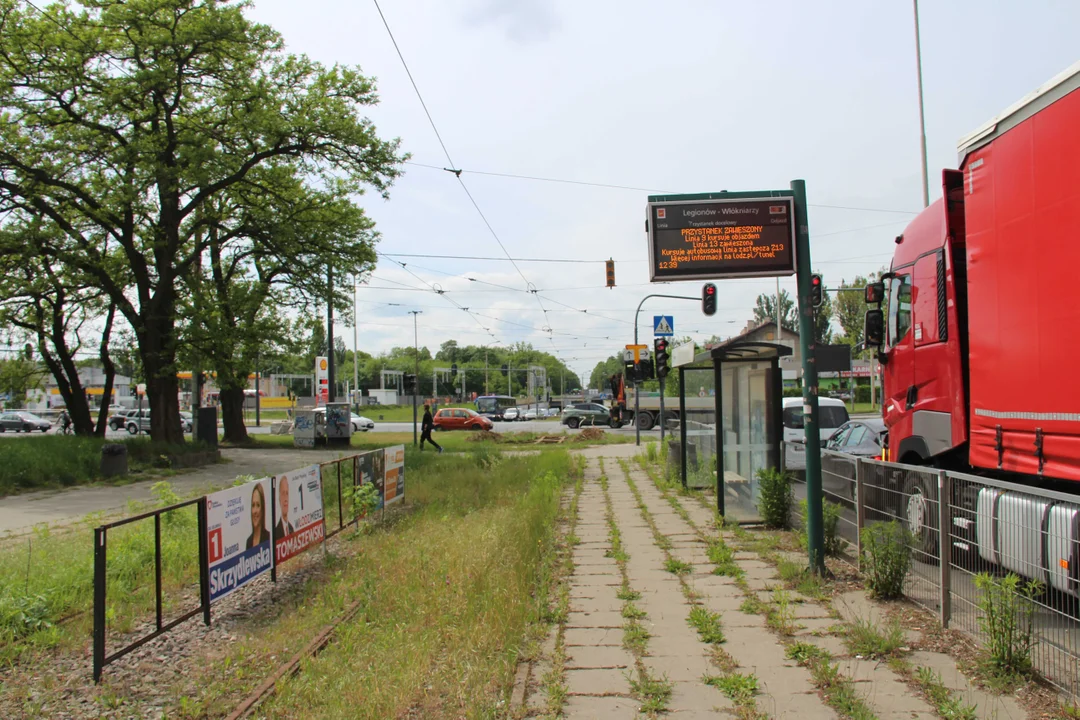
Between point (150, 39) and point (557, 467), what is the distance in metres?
16.1

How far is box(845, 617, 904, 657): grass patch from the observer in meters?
5.15

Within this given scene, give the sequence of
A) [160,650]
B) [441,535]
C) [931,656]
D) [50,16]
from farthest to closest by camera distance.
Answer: [50,16]
[441,535]
[160,650]
[931,656]

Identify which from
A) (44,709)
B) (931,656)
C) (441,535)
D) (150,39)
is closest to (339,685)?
(44,709)

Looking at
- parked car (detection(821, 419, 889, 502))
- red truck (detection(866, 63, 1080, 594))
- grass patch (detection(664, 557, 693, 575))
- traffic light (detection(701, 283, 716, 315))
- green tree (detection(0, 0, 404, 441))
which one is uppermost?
green tree (detection(0, 0, 404, 441))

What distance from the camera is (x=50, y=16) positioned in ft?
70.5

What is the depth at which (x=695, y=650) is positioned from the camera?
5430 mm

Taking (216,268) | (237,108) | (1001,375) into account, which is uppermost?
(237,108)

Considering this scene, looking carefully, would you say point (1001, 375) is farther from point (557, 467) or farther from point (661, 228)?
point (557, 467)

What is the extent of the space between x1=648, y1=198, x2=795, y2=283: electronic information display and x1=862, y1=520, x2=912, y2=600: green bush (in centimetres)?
279

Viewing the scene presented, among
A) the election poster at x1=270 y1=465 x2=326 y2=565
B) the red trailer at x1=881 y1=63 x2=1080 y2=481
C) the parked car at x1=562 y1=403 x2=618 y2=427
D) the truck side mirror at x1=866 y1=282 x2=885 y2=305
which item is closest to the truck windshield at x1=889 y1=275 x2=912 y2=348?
the red trailer at x1=881 y1=63 x2=1080 y2=481

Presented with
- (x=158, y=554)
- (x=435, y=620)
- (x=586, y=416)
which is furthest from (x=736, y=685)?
(x=586, y=416)

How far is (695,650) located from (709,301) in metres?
18.9

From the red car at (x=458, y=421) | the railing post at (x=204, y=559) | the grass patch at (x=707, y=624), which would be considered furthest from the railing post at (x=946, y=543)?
the red car at (x=458, y=421)

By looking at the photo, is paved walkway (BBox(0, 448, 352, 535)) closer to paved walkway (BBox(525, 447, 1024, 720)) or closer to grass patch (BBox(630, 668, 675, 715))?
paved walkway (BBox(525, 447, 1024, 720))
